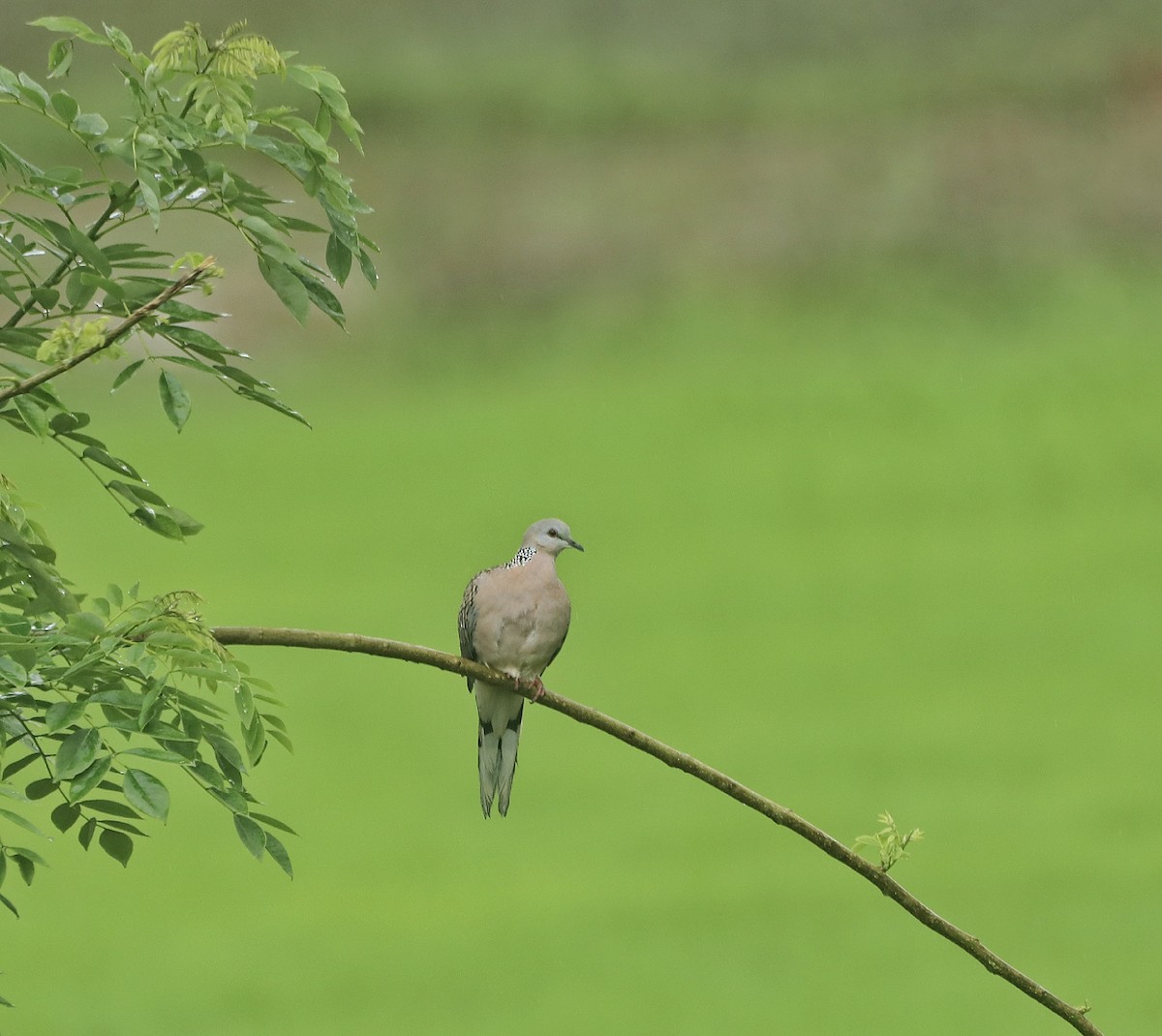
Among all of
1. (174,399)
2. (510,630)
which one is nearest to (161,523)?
(174,399)

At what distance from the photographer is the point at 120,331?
2.90m

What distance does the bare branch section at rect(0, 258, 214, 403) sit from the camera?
283cm

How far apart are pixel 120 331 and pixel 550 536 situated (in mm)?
2324

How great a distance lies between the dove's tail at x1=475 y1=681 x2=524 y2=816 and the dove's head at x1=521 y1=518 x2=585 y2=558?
0.42m

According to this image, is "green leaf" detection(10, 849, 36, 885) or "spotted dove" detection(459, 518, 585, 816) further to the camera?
"spotted dove" detection(459, 518, 585, 816)

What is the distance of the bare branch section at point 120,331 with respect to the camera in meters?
2.83

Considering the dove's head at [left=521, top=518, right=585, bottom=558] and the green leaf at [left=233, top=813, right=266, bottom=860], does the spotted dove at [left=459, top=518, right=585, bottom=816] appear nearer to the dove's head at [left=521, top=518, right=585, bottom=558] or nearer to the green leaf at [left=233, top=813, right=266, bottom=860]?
the dove's head at [left=521, top=518, right=585, bottom=558]

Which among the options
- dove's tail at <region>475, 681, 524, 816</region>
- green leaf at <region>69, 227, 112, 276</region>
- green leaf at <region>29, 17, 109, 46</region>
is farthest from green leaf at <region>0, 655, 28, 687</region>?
dove's tail at <region>475, 681, 524, 816</region>

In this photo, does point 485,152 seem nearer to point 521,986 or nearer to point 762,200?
point 762,200

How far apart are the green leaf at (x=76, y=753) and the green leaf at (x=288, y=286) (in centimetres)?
70

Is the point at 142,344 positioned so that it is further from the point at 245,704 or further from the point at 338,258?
the point at 245,704

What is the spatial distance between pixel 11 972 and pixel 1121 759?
986 centimetres

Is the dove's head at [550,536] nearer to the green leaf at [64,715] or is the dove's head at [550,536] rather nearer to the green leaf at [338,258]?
the green leaf at [338,258]

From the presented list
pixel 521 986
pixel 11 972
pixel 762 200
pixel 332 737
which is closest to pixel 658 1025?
pixel 521 986
